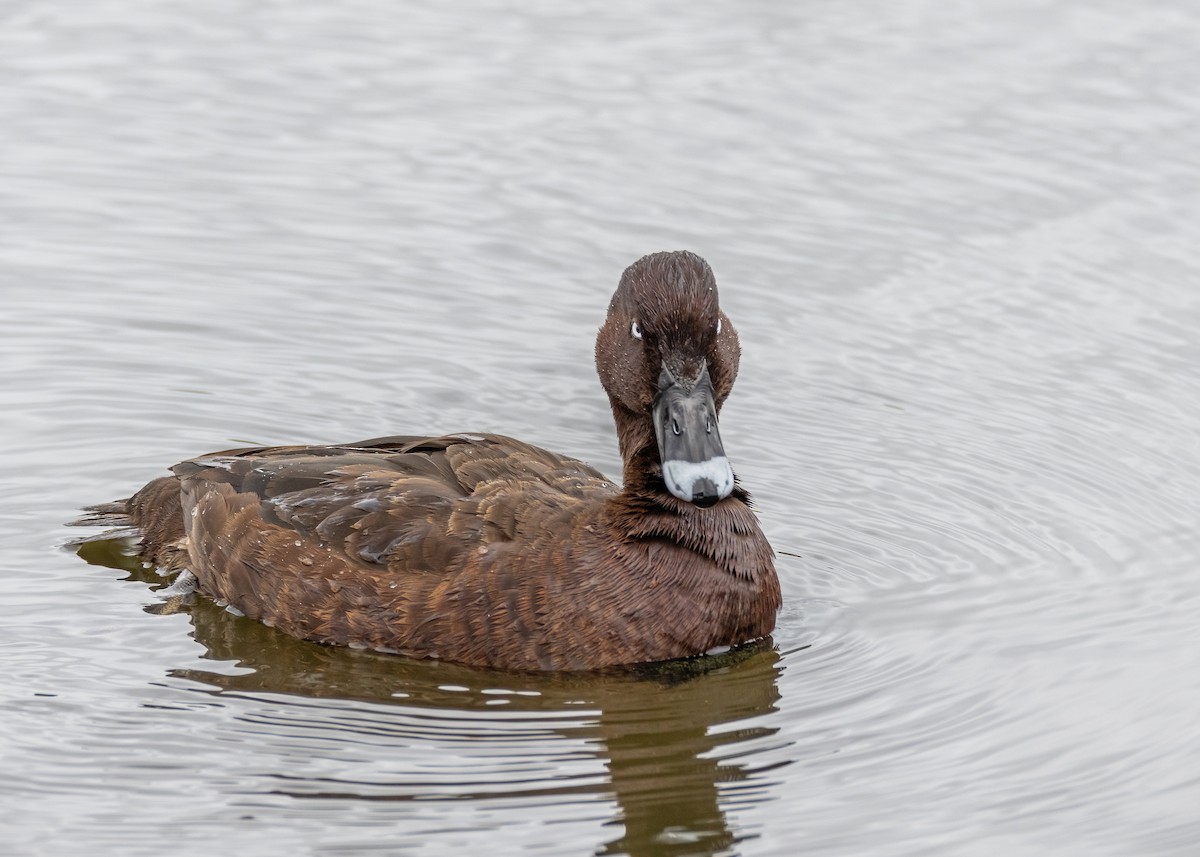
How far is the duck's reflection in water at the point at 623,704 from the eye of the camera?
773 cm

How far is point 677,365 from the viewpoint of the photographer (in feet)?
29.7

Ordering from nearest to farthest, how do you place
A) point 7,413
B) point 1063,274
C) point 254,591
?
point 254,591, point 7,413, point 1063,274

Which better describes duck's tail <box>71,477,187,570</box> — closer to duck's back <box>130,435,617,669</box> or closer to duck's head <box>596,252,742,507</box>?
duck's back <box>130,435,617,669</box>

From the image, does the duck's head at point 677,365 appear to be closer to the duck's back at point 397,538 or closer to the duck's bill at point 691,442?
the duck's bill at point 691,442

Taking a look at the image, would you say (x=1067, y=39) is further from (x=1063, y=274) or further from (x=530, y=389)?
(x=530, y=389)

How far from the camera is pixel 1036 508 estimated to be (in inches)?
427

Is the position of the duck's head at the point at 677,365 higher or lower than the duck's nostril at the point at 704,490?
higher

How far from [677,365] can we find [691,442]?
402 mm

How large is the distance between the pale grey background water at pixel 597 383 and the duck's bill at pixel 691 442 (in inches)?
37.6

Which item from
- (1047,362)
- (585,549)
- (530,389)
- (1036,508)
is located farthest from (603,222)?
(585,549)

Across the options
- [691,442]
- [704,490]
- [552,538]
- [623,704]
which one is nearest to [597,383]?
[552,538]

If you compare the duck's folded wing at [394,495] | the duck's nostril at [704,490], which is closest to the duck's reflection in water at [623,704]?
the duck's folded wing at [394,495]

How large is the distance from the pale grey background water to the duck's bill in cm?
95

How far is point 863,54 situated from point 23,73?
728cm
